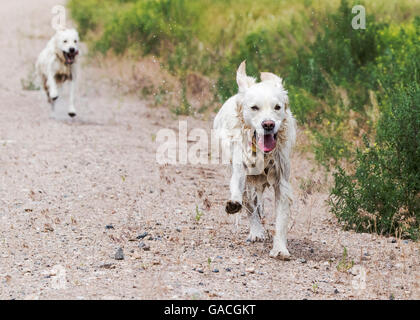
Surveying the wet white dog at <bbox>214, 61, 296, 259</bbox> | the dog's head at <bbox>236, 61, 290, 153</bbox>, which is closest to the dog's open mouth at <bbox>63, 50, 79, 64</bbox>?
the wet white dog at <bbox>214, 61, 296, 259</bbox>

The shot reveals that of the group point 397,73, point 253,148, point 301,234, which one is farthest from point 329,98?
point 253,148

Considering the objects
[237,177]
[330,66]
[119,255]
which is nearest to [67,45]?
[330,66]

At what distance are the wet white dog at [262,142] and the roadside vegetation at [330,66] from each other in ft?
3.84

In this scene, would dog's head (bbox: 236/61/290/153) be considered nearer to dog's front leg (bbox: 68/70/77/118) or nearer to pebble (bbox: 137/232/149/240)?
pebble (bbox: 137/232/149/240)

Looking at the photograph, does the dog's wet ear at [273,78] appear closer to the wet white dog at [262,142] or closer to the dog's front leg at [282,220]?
the wet white dog at [262,142]

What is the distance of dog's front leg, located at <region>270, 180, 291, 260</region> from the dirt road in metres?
0.10

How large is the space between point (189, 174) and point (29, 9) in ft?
51.6

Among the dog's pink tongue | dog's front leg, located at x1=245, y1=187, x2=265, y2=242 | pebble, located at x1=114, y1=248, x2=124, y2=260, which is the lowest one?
pebble, located at x1=114, y1=248, x2=124, y2=260

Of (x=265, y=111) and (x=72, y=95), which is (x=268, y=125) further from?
(x=72, y=95)

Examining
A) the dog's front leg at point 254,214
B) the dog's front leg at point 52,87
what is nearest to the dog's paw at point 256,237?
the dog's front leg at point 254,214

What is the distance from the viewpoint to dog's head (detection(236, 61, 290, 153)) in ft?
16.6

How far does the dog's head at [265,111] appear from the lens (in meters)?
5.06

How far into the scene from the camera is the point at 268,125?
5.02 meters

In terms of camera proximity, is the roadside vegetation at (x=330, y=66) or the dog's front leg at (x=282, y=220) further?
the roadside vegetation at (x=330, y=66)
